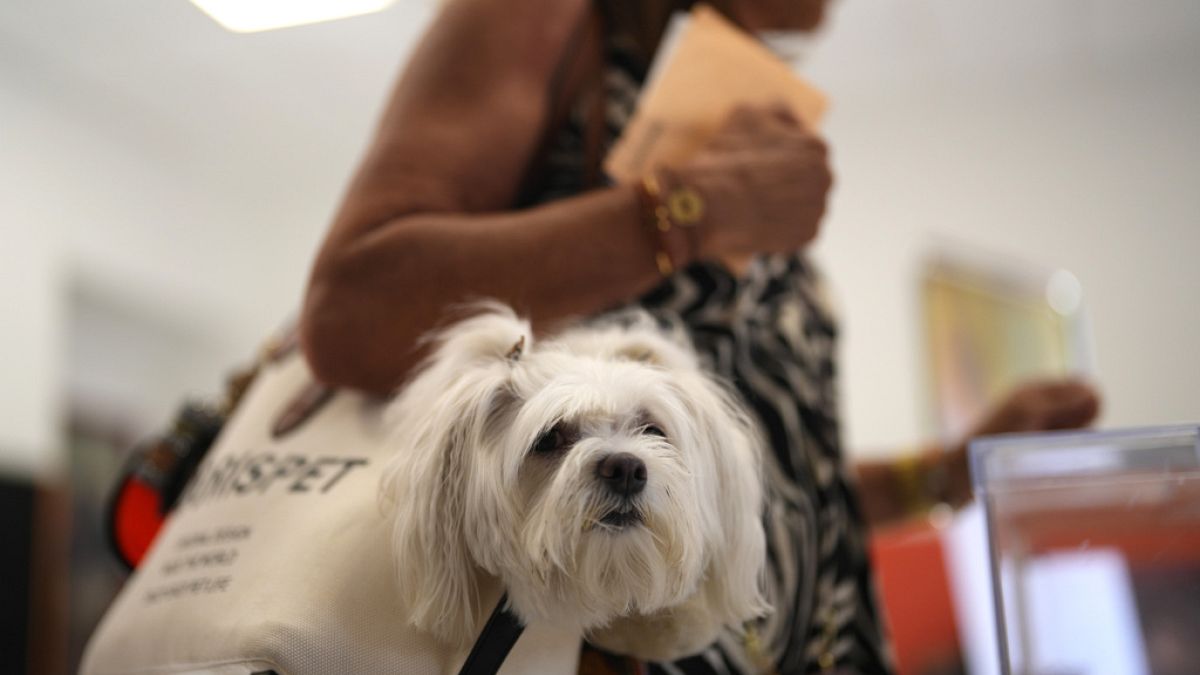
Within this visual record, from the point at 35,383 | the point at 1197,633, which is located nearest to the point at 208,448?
the point at 1197,633

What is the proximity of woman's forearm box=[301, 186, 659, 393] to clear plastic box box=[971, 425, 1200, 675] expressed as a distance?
0.29 m

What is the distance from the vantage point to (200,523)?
0.67 m

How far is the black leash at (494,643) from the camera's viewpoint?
526 millimetres

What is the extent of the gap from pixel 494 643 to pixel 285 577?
12 cm

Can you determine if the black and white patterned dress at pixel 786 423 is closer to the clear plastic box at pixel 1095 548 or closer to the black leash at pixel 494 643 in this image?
the clear plastic box at pixel 1095 548

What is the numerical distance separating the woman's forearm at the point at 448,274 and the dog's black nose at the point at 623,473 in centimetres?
19

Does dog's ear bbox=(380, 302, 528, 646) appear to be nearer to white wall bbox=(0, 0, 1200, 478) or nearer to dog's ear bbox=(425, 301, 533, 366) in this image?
dog's ear bbox=(425, 301, 533, 366)

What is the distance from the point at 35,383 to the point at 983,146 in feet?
11.3

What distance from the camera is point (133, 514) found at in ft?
2.82

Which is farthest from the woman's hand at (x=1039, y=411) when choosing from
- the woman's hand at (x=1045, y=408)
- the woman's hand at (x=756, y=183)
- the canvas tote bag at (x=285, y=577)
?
the canvas tote bag at (x=285, y=577)

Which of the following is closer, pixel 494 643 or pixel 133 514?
pixel 494 643

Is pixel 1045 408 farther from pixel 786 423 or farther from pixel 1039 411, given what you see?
pixel 786 423

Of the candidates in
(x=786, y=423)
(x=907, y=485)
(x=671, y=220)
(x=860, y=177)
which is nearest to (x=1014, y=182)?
(x=860, y=177)

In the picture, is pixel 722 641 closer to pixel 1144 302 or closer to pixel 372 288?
pixel 372 288
